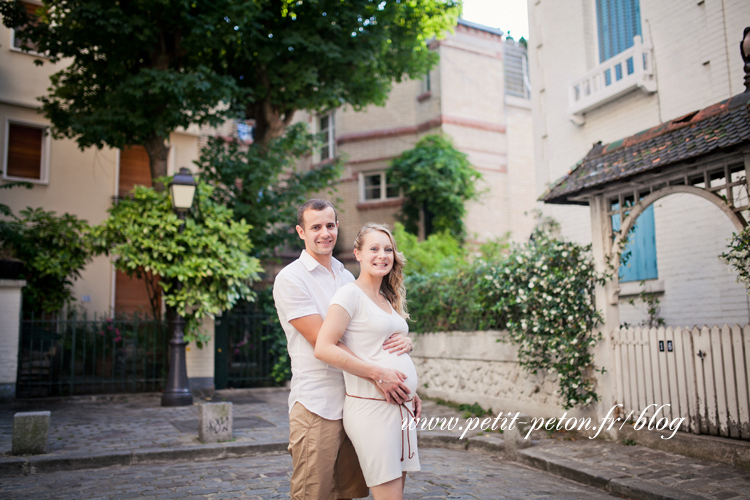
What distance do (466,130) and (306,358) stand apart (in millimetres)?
18022

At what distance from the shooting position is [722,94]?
8.94 metres

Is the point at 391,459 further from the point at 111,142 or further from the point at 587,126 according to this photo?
the point at 111,142

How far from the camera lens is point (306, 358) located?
310 cm

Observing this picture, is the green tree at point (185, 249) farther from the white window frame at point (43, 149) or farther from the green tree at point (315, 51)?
the white window frame at point (43, 149)

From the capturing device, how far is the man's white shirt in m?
3.04

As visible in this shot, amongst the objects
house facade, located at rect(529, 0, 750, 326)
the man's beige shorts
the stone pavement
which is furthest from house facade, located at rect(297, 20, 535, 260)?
the man's beige shorts

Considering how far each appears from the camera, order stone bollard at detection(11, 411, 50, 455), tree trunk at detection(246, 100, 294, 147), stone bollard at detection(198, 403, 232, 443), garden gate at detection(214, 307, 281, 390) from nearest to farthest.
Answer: stone bollard at detection(11, 411, 50, 455), stone bollard at detection(198, 403, 232, 443), garden gate at detection(214, 307, 281, 390), tree trunk at detection(246, 100, 294, 147)

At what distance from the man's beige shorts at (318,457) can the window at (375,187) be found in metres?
18.0

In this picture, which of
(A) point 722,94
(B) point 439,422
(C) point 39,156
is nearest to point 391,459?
(B) point 439,422

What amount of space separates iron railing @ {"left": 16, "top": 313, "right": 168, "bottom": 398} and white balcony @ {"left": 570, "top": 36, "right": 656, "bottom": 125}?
954 centimetres

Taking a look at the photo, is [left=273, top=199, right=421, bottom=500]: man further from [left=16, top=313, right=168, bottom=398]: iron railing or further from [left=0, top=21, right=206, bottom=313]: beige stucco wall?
[left=0, top=21, right=206, bottom=313]: beige stucco wall

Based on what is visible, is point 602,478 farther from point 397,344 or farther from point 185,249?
point 185,249

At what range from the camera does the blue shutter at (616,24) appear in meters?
11.1

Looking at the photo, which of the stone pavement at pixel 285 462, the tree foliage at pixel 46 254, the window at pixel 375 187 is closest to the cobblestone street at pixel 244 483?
the stone pavement at pixel 285 462
